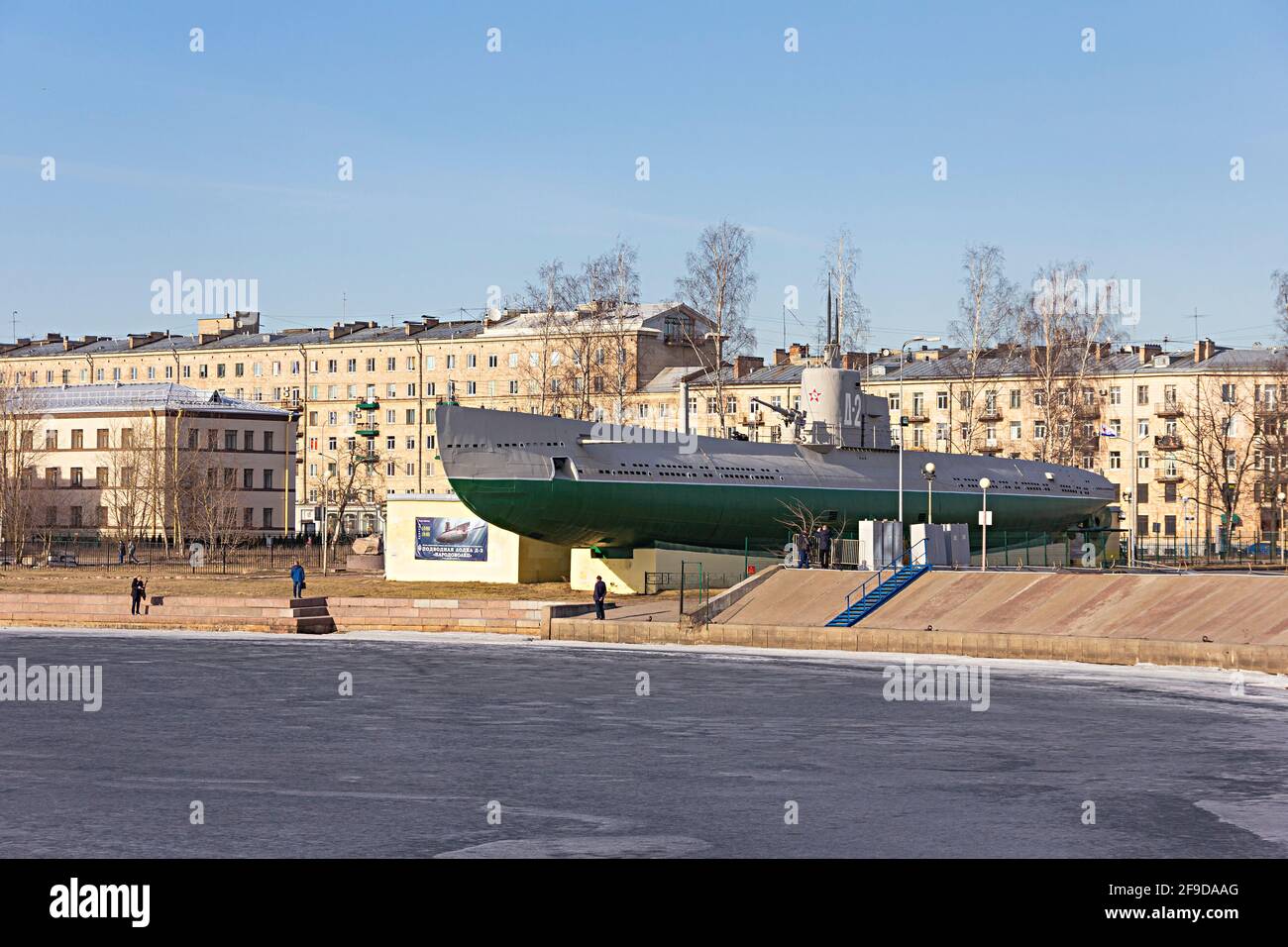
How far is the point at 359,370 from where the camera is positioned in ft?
470

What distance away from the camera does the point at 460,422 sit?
178ft

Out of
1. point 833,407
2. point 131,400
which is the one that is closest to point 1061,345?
point 833,407

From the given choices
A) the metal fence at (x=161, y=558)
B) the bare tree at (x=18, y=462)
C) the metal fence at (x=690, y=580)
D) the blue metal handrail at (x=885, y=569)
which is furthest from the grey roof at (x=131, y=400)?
the blue metal handrail at (x=885, y=569)

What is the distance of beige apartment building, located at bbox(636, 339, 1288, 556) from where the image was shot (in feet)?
346

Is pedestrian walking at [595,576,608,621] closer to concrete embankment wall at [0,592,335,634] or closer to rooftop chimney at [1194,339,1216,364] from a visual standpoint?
concrete embankment wall at [0,592,335,634]

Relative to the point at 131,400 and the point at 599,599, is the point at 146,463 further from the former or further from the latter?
the point at 599,599

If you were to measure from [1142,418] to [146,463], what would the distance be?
67582 millimetres

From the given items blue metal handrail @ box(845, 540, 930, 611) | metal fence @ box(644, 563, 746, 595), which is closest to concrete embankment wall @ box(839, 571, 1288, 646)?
blue metal handrail @ box(845, 540, 930, 611)

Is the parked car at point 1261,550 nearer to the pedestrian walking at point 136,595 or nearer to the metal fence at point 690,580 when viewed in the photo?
the metal fence at point 690,580

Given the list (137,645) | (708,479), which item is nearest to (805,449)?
(708,479)

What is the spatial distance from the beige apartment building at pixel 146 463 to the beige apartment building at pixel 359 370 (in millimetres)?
15179
